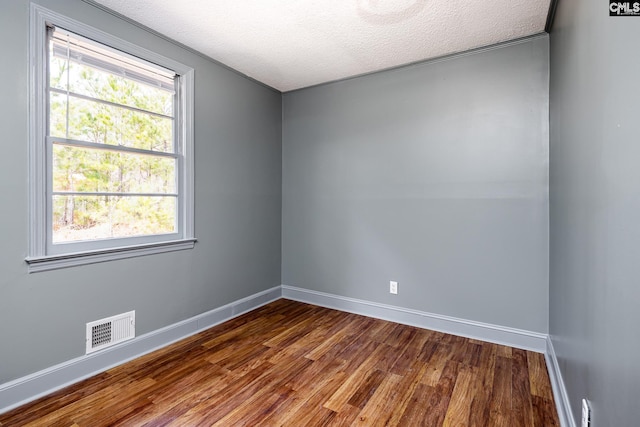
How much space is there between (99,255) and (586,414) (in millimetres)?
2810

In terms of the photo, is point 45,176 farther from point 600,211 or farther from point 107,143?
point 600,211

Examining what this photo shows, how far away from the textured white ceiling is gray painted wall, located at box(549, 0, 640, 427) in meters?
0.56

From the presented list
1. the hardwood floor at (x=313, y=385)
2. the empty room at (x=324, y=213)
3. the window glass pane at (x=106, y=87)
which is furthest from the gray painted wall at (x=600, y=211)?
the window glass pane at (x=106, y=87)

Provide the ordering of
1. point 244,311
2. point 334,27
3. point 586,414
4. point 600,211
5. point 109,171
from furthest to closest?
point 244,311 → point 334,27 → point 109,171 → point 586,414 → point 600,211

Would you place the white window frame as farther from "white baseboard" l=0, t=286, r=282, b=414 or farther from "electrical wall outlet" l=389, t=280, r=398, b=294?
"electrical wall outlet" l=389, t=280, r=398, b=294

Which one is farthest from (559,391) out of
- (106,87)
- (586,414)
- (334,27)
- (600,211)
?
(106,87)

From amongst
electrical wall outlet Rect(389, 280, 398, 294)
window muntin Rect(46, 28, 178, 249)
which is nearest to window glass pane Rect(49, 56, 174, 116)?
window muntin Rect(46, 28, 178, 249)

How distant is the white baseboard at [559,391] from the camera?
5.17 ft

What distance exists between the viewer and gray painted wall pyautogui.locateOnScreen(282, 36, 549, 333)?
2.50m

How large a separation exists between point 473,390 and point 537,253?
1212 mm

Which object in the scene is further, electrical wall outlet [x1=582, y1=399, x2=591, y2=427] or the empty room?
the empty room

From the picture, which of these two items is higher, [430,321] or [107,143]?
[107,143]

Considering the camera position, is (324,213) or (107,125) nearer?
(107,125)

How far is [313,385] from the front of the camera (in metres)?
2.03
